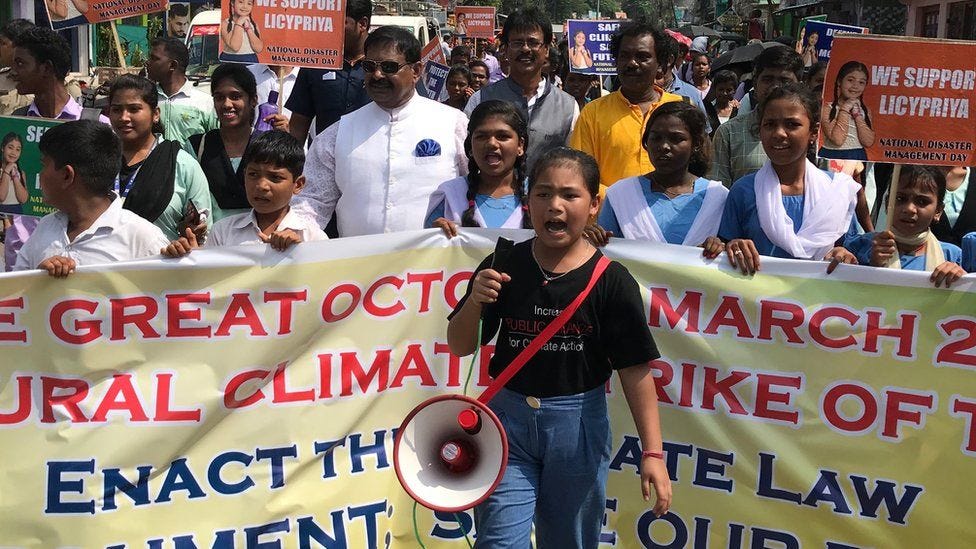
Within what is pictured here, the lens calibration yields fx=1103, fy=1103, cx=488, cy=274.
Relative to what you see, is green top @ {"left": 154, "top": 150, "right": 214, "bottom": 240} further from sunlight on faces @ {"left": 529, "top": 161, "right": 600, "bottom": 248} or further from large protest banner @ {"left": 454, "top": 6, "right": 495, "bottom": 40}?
large protest banner @ {"left": 454, "top": 6, "right": 495, "bottom": 40}

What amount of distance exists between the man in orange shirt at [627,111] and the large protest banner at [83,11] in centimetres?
300

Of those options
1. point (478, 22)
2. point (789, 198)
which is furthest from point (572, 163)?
point (478, 22)

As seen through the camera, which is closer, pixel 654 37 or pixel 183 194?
pixel 183 194

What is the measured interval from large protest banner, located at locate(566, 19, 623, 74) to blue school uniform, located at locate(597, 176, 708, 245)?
18.2 ft

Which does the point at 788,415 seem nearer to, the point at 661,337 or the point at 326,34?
the point at 661,337

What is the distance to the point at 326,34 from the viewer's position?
214 inches

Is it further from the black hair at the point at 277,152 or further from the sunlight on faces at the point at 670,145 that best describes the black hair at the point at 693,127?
the black hair at the point at 277,152

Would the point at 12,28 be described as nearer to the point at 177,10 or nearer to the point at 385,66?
the point at 385,66

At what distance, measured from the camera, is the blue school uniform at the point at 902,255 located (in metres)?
3.96

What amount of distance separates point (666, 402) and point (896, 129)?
125cm

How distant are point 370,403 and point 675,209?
130 centimetres

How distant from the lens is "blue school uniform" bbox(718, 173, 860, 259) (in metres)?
3.93

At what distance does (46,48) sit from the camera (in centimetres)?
535

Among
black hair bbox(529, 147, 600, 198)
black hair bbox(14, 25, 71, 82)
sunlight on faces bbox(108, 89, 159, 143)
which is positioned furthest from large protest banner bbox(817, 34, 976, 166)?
black hair bbox(14, 25, 71, 82)
